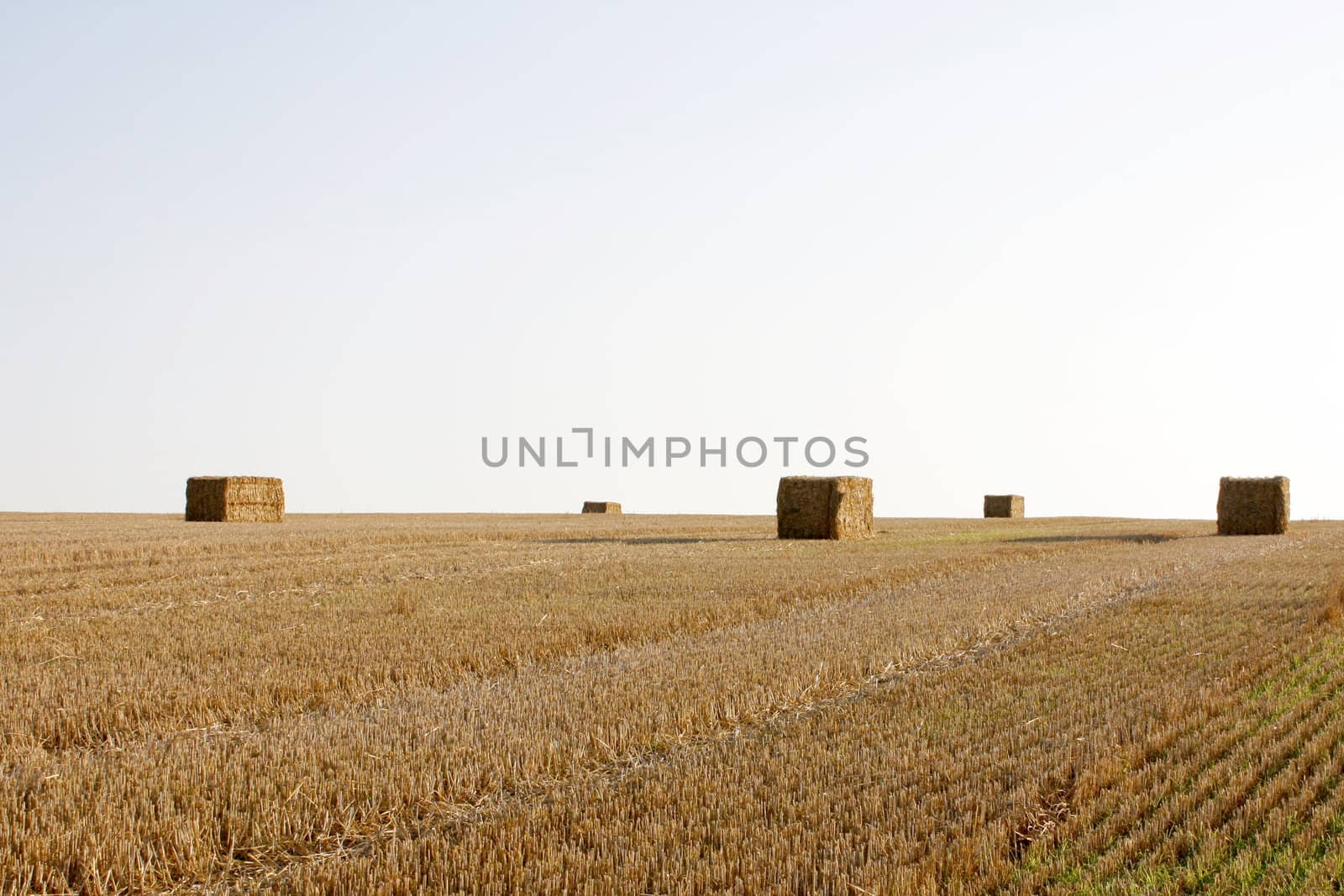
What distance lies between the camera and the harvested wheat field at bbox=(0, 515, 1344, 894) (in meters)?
5.07

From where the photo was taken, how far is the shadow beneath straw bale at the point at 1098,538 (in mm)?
25656

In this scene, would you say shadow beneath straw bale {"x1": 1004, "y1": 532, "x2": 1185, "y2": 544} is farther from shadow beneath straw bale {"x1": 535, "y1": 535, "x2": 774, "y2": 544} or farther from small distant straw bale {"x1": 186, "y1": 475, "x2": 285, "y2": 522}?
small distant straw bale {"x1": 186, "y1": 475, "x2": 285, "y2": 522}

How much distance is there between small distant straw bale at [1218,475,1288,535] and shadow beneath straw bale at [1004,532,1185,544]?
5.79ft

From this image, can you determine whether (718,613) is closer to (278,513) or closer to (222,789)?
(222,789)

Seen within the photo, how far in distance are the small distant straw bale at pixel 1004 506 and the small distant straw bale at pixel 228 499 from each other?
28357 millimetres

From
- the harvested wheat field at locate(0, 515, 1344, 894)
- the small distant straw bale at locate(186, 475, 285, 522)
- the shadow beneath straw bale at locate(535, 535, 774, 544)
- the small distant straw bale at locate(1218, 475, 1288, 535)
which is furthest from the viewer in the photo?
the small distant straw bale at locate(186, 475, 285, 522)

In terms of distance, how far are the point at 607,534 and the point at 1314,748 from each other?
21.9 meters

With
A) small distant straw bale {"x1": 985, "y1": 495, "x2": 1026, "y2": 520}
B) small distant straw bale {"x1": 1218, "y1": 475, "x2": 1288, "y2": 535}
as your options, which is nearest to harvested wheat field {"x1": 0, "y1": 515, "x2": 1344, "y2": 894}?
small distant straw bale {"x1": 1218, "y1": 475, "x2": 1288, "y2": 535}

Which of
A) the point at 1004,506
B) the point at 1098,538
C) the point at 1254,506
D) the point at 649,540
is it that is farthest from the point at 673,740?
the point at 1004,506

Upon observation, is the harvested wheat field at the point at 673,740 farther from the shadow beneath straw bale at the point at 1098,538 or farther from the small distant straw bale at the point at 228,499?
the small distant straw bale at the point at 228,499

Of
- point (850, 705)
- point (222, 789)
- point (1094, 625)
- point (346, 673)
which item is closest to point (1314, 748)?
point (850, 705)

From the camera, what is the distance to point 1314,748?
656cm

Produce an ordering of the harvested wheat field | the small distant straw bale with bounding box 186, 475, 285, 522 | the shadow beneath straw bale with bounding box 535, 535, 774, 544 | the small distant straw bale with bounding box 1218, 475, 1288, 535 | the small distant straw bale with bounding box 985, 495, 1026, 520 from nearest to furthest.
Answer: the harvested wheat field, the shadow beneath straw bale with bounding box 535, 535, 774, 544, the small distant straw bale with bounding box 1218, 475, 1288, 535, the small distant straw bale with bounding box 186, 475, 285, 522, the small distant straw bale with bounding box 985, 495, 1026, 520

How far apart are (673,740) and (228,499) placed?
27.4m
